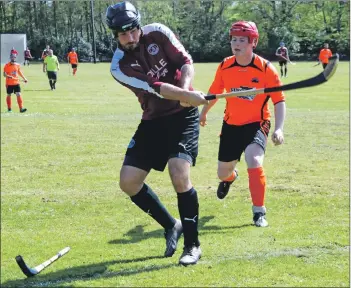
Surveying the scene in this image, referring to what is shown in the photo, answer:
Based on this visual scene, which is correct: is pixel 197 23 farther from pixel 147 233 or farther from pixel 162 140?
pixel 162 140

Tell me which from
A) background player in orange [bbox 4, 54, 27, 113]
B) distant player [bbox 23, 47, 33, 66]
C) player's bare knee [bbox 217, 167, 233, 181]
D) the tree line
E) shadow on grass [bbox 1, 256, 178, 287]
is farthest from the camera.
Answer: distant player [bbox 23, 47, 33, 66]

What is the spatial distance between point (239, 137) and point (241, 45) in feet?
3.29

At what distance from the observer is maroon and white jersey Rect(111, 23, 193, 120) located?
5.14 m

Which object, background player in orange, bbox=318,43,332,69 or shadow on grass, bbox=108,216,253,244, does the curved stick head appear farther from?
background player in orange, bbox=318,43,332,69

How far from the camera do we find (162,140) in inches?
208

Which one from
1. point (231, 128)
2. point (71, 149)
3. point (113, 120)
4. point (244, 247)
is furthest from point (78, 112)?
point (244, 247)

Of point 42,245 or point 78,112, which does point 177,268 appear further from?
point 78,112

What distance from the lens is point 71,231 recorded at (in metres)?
6.50

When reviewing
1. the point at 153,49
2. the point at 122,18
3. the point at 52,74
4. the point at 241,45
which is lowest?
the point at 52,74

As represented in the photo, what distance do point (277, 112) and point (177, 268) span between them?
219cm

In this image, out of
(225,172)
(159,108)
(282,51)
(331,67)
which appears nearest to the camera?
(331,67)

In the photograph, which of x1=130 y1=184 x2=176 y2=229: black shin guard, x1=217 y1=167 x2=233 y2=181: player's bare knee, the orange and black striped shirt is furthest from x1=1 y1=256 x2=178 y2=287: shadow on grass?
the orange and black striped shirt

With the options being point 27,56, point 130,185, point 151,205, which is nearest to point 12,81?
point 27,56

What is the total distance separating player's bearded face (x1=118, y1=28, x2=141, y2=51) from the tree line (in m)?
1.32
